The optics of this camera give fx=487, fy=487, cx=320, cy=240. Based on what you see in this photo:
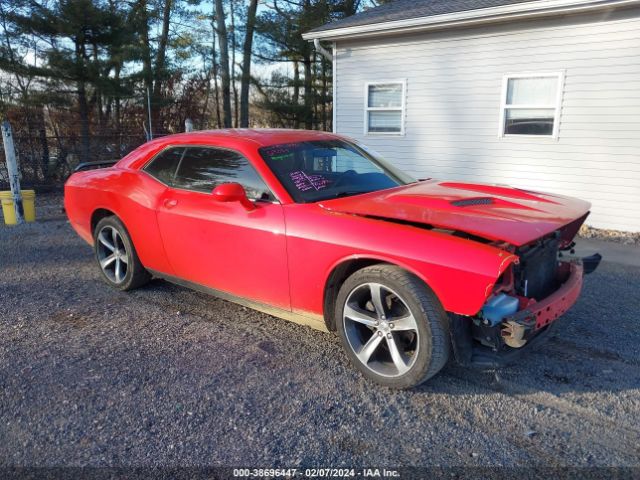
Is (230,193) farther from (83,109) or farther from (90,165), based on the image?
(83,109)

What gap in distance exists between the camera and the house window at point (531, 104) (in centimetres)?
817

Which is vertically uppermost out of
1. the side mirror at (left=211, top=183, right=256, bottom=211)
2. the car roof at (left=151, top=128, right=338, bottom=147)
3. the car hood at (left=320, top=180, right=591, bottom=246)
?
the car roof at (left=151, top=128, right=338, bottom=147)

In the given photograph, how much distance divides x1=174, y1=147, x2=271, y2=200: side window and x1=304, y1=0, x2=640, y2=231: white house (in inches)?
253

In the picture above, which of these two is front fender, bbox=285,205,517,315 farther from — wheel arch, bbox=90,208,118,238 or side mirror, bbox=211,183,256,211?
wheel arch, bbox=90,208,118,238

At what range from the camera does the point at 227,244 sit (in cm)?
365

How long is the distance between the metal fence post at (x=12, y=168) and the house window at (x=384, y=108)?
668 centimetres

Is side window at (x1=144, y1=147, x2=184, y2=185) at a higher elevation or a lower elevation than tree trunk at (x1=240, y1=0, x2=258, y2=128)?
lower

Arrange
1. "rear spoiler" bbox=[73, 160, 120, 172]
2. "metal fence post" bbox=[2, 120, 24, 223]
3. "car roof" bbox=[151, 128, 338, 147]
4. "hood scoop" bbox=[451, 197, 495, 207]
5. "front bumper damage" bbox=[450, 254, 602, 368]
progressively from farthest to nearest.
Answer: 1. "metal fence post" bbox=[2, 120, 24, 223]
2. "rear spoiler" bbox=[73, 160, 120, 172]
3. "car roof" bbox=[151, 128, 338, 147]
4. "hood scoop" bbox=[451, 197, 495, 207]
5. "front bumper damage" bbox=[450, 254, 602, 368]

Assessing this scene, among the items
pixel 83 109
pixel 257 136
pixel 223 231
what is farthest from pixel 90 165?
pixel 83 109

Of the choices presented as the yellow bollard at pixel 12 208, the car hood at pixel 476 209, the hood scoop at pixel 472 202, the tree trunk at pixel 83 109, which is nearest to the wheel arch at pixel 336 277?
the car hood at pixel 476 209

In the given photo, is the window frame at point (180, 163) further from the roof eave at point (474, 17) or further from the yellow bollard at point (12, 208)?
the roof eave at point (474, 17)

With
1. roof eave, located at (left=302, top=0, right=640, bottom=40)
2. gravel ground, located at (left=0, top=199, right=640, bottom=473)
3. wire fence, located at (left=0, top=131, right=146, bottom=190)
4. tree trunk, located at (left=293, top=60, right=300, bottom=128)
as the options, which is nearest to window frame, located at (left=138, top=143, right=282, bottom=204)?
gravel ground, located at (left=0, top=199, right=640, bottom=473)

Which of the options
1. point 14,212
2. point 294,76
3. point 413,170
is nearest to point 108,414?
point 14,212

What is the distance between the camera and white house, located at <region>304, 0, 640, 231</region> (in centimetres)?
761
